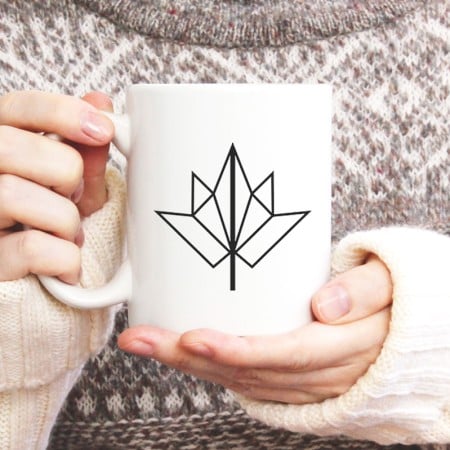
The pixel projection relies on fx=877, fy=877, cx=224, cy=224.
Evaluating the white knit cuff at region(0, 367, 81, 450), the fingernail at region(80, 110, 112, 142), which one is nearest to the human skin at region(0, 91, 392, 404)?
the fingernail at region(80, 110, 112, 142)

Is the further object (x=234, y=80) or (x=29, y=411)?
(x=234, y=80)

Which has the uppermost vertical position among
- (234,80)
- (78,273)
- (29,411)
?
(234,80)

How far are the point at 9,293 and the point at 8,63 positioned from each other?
351 mm

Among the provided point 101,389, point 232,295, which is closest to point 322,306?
point 232,295

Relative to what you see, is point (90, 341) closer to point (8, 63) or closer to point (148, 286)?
point (148, 286)

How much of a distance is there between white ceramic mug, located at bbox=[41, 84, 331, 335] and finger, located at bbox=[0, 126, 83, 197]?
0.04 meters

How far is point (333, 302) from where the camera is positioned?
1.91 ft

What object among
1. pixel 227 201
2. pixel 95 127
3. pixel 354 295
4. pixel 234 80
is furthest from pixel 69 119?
pixel 234 80

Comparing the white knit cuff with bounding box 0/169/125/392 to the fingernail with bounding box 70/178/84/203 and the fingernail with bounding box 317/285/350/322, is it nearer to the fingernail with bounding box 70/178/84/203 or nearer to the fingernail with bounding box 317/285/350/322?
the fingernail with bounding box 70/178/84/203

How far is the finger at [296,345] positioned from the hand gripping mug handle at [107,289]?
0.04 meters

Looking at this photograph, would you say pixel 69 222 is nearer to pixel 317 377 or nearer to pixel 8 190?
pixel 8 190

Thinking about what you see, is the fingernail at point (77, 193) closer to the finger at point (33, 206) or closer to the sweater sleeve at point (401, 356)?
the finger at point (33, 206)

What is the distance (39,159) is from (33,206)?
32mm

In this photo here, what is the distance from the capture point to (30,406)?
2.41ft
